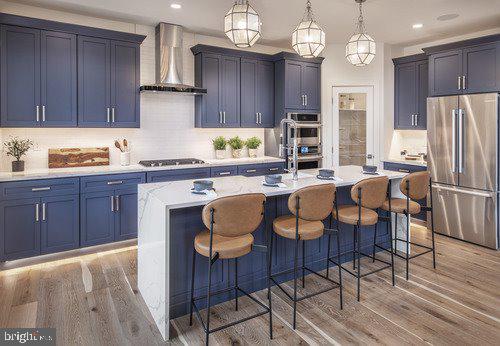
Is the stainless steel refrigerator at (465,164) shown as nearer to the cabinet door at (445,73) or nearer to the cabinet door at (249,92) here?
the cabinet door at (445,73)

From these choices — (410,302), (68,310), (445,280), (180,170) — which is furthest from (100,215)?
(445,280)

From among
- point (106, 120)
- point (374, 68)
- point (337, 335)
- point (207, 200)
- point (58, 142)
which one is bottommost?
point (337, 335)

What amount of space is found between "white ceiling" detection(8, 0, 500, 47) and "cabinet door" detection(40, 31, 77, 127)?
473 mm

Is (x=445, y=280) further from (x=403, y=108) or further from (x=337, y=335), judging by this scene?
(x=403, y=108)

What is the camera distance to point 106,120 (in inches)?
181

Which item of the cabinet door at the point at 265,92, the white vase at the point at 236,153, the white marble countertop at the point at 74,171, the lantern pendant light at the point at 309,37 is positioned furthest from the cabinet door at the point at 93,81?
the lantern pendant light at the point at 309,37

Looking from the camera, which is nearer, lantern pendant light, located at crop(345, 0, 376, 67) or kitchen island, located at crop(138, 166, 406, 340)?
kitchen island, located at crop(138, 166, 406, 340)

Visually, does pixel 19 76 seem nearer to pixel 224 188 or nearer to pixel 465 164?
pixel 224 188

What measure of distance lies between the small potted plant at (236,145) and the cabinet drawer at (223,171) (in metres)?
0.65

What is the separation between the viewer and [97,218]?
4.27 m

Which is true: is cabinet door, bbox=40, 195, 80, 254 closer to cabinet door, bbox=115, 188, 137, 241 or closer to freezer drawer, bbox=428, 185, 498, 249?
cabinet door, bbox=115, 188, 137, 241

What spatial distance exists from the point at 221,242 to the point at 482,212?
12.5 feet

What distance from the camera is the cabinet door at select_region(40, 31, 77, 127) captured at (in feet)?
13.6

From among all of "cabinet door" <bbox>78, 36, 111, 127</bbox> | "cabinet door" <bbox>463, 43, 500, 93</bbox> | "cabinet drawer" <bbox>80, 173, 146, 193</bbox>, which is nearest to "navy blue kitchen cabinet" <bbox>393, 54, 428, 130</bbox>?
"cabinet door" <bbox>463, 43, 500, 93</bbox>
